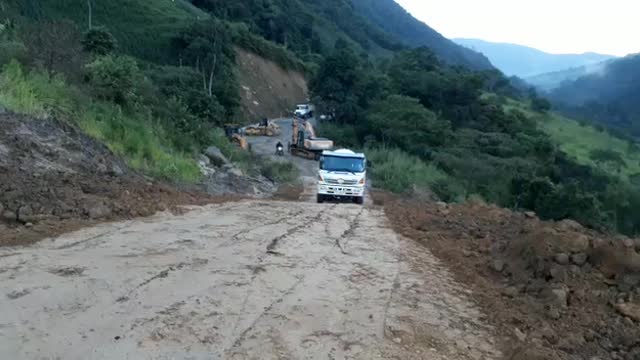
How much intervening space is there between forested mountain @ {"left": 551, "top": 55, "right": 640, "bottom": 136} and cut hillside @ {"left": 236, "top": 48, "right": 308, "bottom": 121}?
69233mm

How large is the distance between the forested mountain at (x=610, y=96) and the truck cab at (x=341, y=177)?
114512 millimetres

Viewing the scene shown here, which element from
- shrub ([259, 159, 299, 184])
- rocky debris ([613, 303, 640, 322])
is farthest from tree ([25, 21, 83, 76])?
rocky debris ([613, 303, 640, 322])

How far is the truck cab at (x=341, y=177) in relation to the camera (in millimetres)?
24547

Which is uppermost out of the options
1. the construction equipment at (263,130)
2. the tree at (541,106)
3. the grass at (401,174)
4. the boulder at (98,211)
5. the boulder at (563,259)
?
the boulder at (563,259)

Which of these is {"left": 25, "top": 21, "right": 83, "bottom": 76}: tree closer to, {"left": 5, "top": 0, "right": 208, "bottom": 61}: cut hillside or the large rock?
the large rock

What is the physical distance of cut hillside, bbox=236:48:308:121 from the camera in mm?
78250

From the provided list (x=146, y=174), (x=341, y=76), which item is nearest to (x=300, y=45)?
(x=341, y=76)

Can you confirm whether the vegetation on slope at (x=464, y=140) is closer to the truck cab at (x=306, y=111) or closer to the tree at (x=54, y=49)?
the truck cab at (x=306, y=111)

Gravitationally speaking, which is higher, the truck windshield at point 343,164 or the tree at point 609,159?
the truck windshield at point 343,164

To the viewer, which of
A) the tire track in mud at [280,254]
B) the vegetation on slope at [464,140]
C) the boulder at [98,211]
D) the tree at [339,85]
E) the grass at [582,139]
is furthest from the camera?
the grass at [582,139]

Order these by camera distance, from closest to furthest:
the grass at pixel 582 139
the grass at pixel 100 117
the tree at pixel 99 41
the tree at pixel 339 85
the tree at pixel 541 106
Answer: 1. the grass at pixel 100 117
2. the tree at pixel 99 41
3. the tree at pixel 339 85
4. the grass at pixel 582 139
5. the tree at pixel 541 106

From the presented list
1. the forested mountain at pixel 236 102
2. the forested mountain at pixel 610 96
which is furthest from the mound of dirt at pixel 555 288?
the forested mountain at pixel 610 96

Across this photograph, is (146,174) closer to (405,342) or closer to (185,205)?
(185,205)

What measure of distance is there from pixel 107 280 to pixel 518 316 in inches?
182
